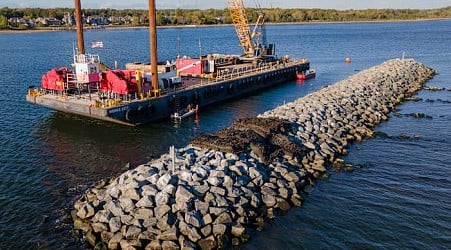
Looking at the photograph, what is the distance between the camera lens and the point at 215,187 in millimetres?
17781

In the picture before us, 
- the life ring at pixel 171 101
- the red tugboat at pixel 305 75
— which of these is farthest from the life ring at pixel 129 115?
the red tugboat at pixel 305 75

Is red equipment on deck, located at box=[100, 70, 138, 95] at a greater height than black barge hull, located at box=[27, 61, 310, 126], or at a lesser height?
greater

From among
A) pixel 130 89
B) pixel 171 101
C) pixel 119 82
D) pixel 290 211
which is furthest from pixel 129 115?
pixel 290 211

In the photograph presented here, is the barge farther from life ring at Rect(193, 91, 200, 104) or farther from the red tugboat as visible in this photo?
the red tugboat

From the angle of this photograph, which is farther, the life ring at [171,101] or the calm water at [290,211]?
the life ring at [171,101]

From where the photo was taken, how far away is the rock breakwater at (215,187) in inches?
613

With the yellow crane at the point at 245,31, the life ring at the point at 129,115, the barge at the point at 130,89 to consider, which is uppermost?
the yellow crane at the point at 245,31

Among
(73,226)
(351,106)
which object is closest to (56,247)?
(73,226)

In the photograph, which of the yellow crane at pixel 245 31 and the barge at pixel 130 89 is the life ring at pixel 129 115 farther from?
the yellow crane at pixel 245 31

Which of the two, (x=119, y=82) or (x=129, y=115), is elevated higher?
(x=119, y=82)

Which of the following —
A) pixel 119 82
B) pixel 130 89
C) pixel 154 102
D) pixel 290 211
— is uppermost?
pixel 119 82

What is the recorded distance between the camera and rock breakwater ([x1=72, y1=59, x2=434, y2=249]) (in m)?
15.6

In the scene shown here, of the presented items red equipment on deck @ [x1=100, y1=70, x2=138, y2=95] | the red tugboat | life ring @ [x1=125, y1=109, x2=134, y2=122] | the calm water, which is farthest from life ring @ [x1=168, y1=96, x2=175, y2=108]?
the red tugboat

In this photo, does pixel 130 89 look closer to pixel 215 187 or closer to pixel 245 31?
pixel 215 187
